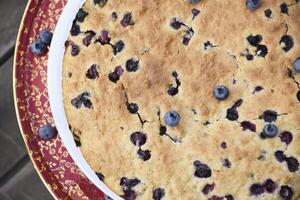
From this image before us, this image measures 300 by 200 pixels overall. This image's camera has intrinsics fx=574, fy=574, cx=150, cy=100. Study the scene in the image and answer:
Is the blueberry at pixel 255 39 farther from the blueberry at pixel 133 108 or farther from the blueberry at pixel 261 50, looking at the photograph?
the blueberry at pixel 133 108

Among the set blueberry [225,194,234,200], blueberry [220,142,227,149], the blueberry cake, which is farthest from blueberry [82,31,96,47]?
blueberry [225,194,234,200]

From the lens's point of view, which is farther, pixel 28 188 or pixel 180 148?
pixel 28 188

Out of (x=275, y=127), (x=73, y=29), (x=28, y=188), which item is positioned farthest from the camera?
(x=28, y=188)

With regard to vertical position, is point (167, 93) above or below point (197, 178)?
above

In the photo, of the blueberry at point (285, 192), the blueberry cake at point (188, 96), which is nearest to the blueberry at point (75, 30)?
the blueberry cake at point (188, 96)

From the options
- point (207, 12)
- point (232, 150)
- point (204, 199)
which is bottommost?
point (204, 199)

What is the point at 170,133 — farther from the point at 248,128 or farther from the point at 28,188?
the point at 28,188

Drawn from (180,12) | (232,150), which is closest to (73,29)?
(180,12)

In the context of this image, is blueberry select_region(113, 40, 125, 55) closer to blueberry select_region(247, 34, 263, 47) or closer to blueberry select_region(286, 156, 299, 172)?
blueberry select_region(247, 34, 263, 47)
